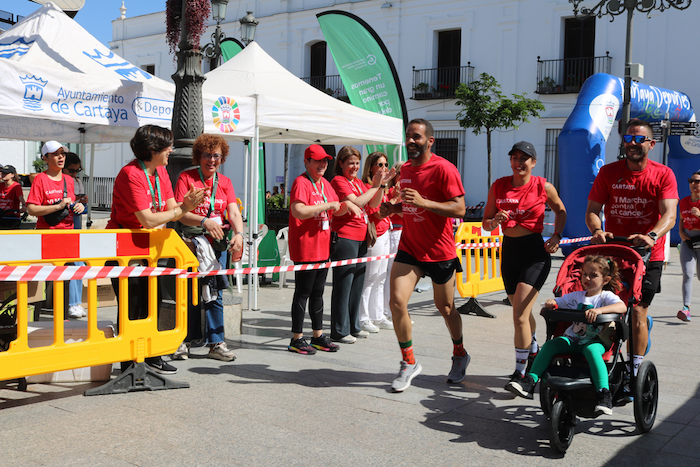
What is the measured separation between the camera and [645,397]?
3.97 metres

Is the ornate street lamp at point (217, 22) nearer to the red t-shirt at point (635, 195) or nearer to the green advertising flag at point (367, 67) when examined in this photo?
the green advertising flag at point (367, 67)

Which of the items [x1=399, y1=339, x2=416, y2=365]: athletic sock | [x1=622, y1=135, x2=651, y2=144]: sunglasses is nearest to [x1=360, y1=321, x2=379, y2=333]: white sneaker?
[x1=399, y1=339, x2=416, y2=365]: athletic sock

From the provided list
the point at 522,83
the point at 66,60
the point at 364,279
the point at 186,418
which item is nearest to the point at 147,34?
the point at 522,83

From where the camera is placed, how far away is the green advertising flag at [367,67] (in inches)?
466

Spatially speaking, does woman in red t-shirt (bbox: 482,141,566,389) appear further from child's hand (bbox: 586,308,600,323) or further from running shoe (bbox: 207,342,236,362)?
running shoe (bbox: 207,342,236,362)

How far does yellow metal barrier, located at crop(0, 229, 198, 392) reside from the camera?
164 inches

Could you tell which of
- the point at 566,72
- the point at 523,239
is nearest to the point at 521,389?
the point at 523,239

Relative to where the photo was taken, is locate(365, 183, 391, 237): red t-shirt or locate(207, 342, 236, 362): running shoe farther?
locate(365, 183, 391, 237): red t-shirt

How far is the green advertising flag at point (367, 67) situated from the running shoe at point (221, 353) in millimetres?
6765

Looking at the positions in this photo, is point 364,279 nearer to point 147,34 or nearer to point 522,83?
point 522,83

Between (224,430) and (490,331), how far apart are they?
3.94 metres

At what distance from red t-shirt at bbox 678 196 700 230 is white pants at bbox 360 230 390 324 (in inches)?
147

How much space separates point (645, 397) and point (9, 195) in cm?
689

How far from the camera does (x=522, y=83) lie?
24.5 metres
